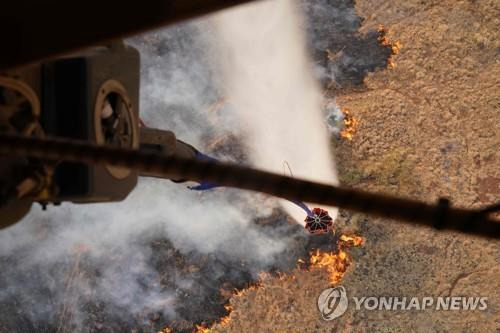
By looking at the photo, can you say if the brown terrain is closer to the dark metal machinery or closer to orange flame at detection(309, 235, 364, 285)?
orange flame at detection(309, 235, 364, 285)

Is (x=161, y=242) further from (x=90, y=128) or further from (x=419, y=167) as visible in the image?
(x=90, y=128)

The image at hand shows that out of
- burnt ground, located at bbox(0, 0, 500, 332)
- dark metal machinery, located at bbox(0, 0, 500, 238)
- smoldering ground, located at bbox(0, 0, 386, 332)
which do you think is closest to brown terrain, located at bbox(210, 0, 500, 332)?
burnt ground, located at bbox(0, 0, 500, 332)

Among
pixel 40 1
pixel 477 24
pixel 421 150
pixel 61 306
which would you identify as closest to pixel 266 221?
pixel 421 150

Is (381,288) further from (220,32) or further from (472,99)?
(220,32)

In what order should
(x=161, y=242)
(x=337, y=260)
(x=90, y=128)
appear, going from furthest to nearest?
(x=161, y=242) < (x=337, y=260) < (x=90, y=128)

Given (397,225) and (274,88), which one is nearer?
(397,225)

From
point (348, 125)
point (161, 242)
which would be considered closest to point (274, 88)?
point (348, 125)

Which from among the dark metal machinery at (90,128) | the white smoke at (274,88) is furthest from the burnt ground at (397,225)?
the dark metal machinery at (90,128)
